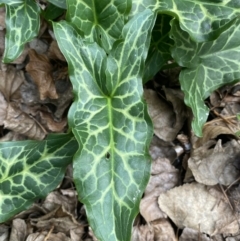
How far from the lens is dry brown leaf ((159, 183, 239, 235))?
1.50 m

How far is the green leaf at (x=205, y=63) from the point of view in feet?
4.54

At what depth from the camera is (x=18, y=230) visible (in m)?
1.51

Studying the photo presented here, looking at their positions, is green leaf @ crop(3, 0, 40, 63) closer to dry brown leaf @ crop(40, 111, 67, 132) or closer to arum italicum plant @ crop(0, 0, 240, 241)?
arum italicum plant @ crop(0, 0, 240, 241)

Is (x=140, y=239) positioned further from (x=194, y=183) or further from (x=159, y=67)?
(x=159, y=67)

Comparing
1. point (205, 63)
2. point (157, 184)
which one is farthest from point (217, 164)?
point (205, 63)

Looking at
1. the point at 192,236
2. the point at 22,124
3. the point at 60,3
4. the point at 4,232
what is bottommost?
the point at 4,232

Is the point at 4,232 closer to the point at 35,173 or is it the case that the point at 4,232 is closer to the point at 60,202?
the point at 60,202

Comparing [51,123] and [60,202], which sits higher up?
[51,123]

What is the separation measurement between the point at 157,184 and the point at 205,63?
45 cm


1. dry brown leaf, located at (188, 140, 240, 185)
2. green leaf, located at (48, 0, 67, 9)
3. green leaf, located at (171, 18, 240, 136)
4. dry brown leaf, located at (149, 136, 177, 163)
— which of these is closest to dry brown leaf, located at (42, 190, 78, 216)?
dry brown leaf, located at (149, 136, 177, 163)

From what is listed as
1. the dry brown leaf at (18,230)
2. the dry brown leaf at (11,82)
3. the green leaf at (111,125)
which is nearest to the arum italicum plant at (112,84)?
the green leaf at (111,125)

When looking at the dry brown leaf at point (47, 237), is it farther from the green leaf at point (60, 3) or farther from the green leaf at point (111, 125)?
the green leaf at point (60, 3)

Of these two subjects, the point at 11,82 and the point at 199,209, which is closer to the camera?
the point at 199,209

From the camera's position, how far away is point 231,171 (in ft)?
5.12
